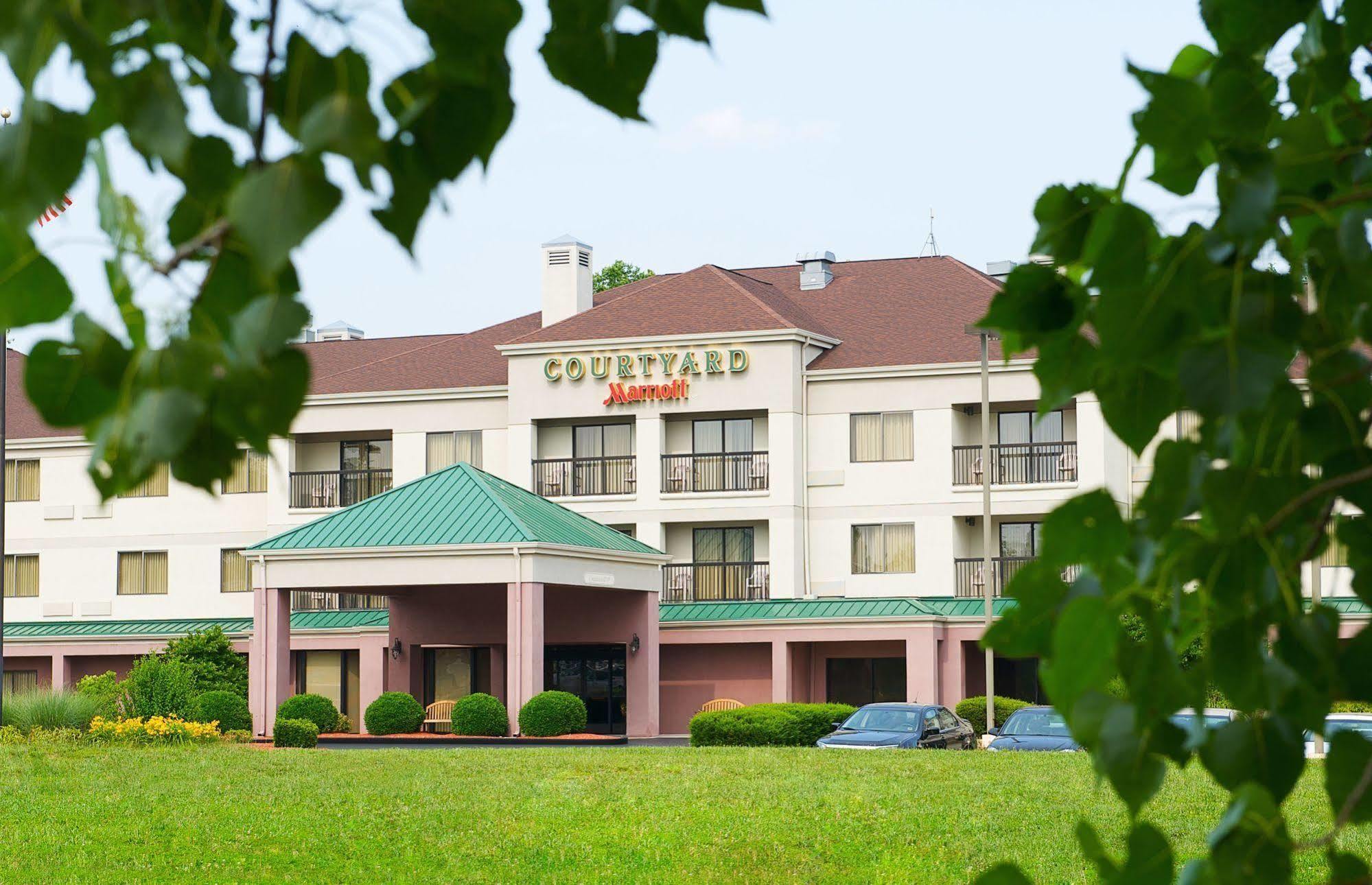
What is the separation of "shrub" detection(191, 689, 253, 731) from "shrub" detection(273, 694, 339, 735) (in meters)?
0.83

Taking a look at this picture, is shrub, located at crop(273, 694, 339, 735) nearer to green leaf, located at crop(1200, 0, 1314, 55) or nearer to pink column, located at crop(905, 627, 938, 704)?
pink column, located at crop(905, 627, 938, 704)

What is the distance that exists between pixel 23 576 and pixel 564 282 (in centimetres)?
2147

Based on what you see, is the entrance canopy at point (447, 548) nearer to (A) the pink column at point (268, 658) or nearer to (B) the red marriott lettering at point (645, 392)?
(A) the pink column at point (268, 658)

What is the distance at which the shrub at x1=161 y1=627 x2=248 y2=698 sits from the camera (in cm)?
4019

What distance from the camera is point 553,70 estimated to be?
6.17 feet

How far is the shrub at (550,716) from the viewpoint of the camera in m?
36.6

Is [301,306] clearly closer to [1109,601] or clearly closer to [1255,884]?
[1109,601]

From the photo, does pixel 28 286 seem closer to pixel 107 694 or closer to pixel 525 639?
pixel 525 639

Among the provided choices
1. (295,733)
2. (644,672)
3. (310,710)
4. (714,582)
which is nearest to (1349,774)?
(295,733)

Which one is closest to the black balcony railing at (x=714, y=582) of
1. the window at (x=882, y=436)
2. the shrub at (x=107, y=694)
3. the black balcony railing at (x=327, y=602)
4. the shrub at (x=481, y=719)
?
the window at (x=882, y=436)

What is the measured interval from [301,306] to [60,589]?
5803 centimetres

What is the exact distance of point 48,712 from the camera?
110 feet

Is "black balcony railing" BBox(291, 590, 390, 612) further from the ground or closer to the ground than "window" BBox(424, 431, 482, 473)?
closer to the ground

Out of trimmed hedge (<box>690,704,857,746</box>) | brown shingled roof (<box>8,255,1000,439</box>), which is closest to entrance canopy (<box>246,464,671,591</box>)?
trimmed hedge (<box>690,704,857,746</box>)
